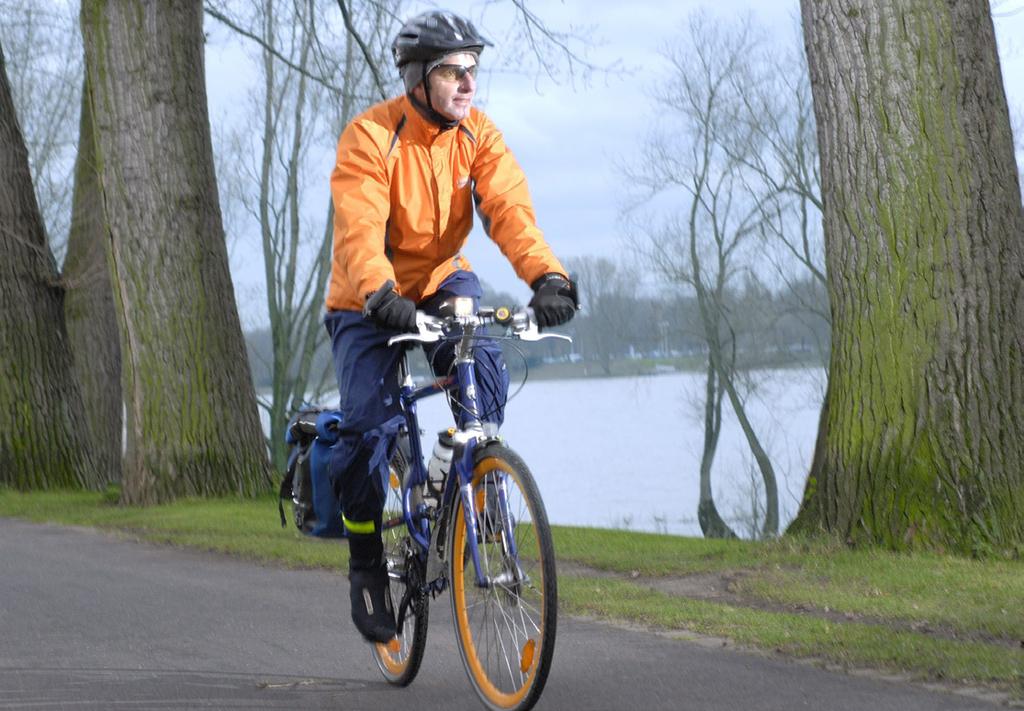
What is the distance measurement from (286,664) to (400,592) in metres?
0.70

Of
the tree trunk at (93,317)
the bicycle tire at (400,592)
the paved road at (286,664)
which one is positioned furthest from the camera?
the tree trunk at (93,317)

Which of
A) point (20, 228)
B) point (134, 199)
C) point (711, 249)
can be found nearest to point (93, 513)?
point (134, 199)

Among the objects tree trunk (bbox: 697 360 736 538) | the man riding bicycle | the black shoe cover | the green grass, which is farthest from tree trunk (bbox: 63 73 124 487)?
tree trunk (bbox: 697 360 736 538)

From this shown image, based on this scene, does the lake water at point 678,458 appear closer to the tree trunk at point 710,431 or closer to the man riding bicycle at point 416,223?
the tree trunk at point 710,431

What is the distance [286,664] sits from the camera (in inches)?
217

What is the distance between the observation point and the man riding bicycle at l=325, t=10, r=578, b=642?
4598mm

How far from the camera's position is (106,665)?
220 inches

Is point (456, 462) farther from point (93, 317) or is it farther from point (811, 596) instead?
point (93, 317)

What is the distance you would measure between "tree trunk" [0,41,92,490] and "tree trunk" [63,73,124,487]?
378 mm

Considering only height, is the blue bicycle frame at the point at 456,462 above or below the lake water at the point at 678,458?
above

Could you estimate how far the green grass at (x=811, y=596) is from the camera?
536 centimetres

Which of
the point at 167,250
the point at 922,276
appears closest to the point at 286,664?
the point at 922,276

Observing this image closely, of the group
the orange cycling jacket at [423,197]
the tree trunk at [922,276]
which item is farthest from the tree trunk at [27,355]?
the orange cycling jacket at [423,197]

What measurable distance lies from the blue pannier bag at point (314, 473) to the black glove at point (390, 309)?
3.04ft
